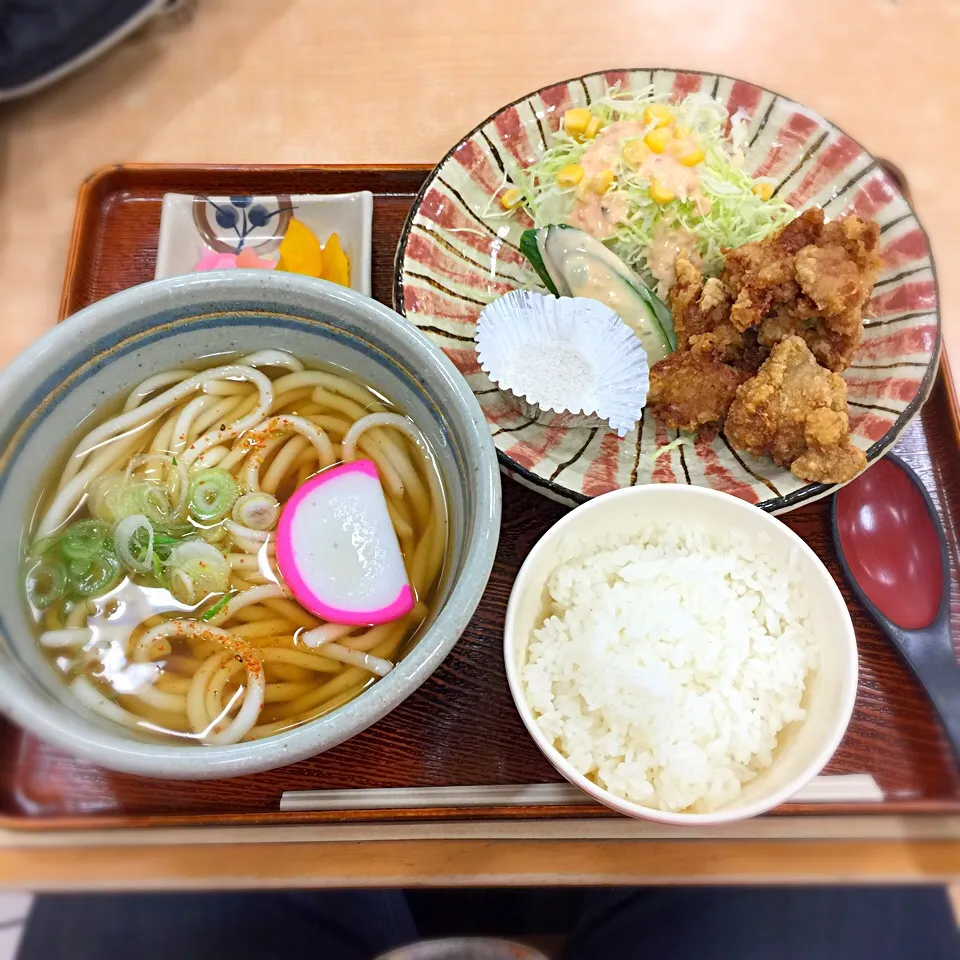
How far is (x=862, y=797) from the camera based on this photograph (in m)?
1.25

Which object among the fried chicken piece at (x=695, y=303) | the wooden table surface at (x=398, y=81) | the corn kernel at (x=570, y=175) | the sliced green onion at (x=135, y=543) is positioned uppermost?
the wooden table surface at (x=398, y=81)

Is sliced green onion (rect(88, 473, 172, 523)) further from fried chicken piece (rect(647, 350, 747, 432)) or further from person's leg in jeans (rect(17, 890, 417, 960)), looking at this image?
fried chicken piece (rect(647, 350, 747, 432))

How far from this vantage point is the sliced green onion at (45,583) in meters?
1.11

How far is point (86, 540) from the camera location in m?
1.15

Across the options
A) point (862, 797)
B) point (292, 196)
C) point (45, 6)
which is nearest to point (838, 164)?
point (292, 196)

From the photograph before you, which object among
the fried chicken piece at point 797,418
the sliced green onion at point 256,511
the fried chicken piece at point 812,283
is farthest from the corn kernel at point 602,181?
the sliced green onion at point 256,511

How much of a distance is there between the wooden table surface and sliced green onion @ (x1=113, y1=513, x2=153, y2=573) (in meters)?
0.89

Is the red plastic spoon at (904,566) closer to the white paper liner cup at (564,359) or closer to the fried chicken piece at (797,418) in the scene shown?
the fried chicken piece at (797,418)

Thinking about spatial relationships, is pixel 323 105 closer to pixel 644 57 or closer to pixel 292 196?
pixel 292 196

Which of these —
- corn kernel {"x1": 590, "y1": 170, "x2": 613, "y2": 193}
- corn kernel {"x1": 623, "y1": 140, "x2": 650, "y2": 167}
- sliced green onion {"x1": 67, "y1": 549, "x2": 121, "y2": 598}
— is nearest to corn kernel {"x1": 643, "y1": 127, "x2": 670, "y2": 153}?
corn kernel {"x1": 623, "y1": 140, "x2": 650, "y2": 167}

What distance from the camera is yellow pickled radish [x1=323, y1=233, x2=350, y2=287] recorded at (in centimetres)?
167

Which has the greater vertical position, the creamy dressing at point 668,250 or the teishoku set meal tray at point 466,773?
the creamy dressing at point 668,250

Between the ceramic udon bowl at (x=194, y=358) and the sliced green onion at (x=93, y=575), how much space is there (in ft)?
0.25

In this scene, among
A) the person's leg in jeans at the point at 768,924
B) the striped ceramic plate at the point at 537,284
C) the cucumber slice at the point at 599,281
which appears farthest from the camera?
the cucumber slice at the point at 599,281
